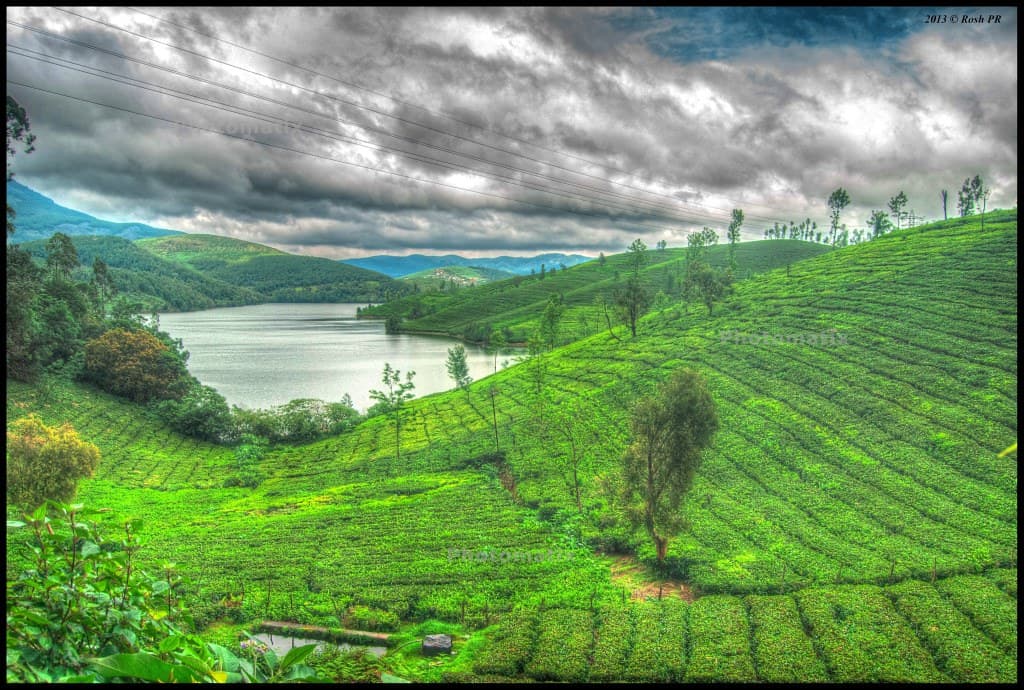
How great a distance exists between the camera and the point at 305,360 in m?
71.9

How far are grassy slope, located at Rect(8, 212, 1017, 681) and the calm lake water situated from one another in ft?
45.9

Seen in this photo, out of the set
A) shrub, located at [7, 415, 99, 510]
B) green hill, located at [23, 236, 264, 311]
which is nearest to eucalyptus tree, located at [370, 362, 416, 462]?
shrub, located at [7, 415, 99, 510]

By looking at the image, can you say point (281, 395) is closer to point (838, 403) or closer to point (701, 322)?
point (701, 322)

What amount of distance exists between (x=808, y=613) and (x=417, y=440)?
27305mm

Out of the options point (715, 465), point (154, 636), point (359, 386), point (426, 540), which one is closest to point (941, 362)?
point (715, 465)

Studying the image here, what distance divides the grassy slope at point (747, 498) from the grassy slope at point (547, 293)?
5052 cm

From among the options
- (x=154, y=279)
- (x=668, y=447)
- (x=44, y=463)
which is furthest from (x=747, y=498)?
(x=154, y=279)

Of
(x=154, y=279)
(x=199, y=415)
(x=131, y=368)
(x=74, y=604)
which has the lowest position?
(x=199, y=415)

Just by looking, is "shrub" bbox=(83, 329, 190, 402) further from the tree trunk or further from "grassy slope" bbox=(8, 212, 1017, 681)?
the tree trunk

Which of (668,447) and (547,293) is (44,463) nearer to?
(668,447)

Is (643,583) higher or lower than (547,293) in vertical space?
lower

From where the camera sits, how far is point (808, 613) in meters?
14.9

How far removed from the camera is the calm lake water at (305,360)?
5531 centimetres

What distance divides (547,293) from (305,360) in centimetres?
6581
